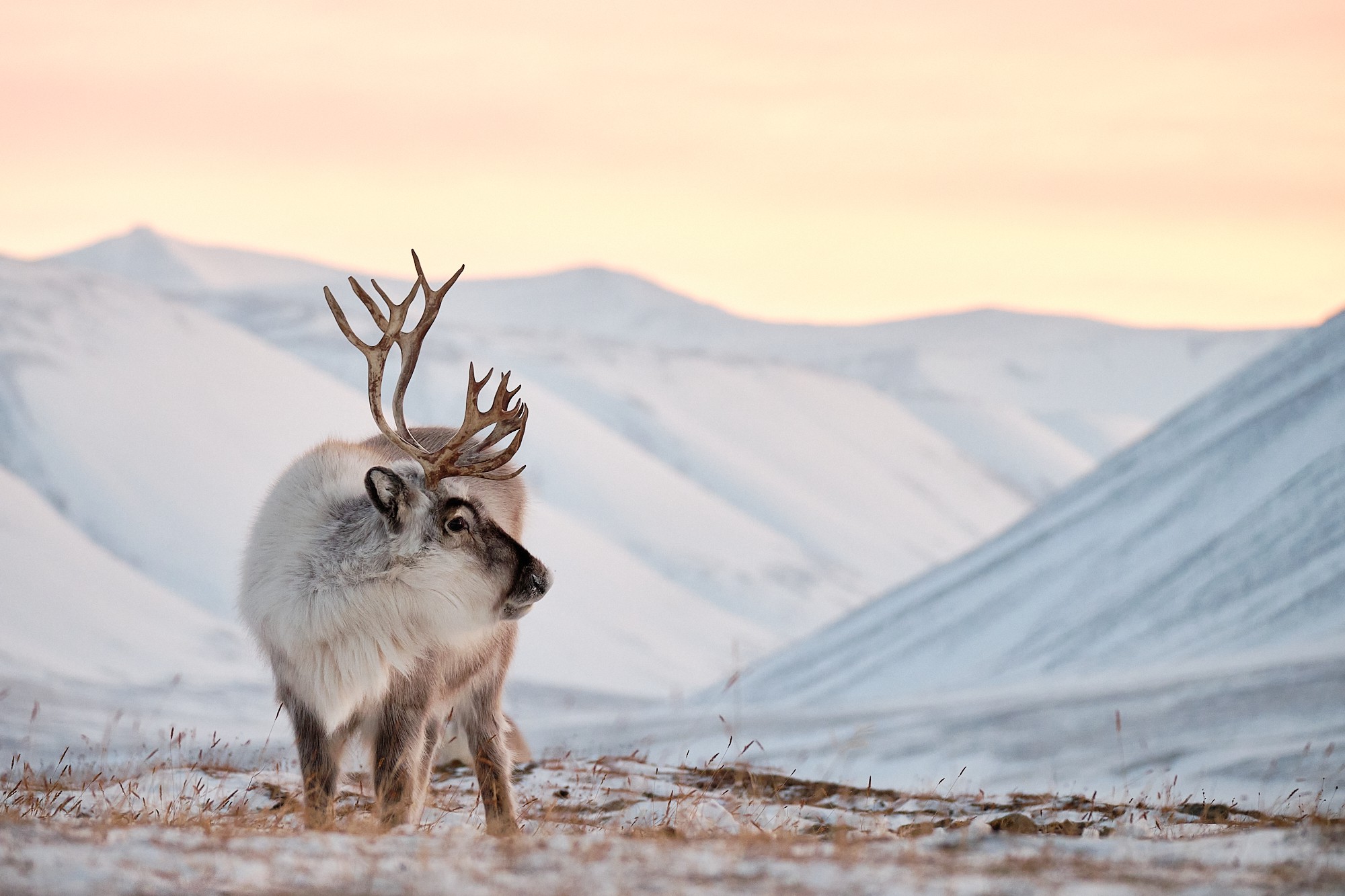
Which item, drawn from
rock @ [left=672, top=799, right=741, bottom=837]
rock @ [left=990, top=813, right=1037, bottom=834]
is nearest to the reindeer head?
rock @ [left=672, top=799, right=741, bottom=837]

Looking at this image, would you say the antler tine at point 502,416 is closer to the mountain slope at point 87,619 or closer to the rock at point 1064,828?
the rock at point 1064,828

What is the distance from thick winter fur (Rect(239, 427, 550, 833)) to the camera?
6.12m

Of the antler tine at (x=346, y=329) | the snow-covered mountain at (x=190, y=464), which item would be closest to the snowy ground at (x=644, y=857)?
the antler tine at (x=346, y=329)

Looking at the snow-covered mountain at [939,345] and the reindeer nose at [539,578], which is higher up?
the snow-covered mountain at [939,345]

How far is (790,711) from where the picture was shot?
76.6 ft

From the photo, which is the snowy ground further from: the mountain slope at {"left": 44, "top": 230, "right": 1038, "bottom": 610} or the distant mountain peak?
the distant mountain peak

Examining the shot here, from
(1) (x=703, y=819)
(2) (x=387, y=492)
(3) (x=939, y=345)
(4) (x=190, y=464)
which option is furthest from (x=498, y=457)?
(3) (x=939, y=345)

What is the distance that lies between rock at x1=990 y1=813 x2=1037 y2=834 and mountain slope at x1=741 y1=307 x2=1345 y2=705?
15.6 metres

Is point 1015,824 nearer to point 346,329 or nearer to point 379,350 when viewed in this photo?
point 379,350

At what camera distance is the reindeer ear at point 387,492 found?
6.16m

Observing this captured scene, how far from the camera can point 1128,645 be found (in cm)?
2470

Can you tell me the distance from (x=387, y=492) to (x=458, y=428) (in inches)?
31.6

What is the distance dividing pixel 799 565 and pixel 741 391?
21.8m

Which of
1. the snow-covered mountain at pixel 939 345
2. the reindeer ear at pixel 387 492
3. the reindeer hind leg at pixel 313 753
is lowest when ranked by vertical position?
the reindeer hind leg at pixel 313 753
